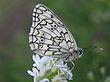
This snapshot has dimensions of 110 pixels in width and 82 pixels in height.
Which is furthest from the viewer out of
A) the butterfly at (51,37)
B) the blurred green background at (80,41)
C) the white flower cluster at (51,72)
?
the blurred green background at (80,41)

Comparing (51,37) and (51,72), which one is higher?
(51,37)

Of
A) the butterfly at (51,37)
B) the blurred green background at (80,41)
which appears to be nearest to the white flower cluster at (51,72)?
the butterfly at (51,37)

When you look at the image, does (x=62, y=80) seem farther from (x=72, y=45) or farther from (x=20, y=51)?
(x=20, y=51)

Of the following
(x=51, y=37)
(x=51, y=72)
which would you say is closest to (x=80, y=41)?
(x=51, y=37)

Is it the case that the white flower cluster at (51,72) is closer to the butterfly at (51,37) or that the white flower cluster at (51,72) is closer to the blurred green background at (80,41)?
the butterfly at (51,37)

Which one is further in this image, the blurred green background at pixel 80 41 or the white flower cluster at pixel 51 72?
the blurred green background at pixel 80 41

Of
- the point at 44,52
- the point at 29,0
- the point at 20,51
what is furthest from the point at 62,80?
the point at 29,0

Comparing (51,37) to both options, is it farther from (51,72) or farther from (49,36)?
(51,72)

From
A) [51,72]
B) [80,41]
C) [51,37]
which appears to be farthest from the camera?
[80,41]
